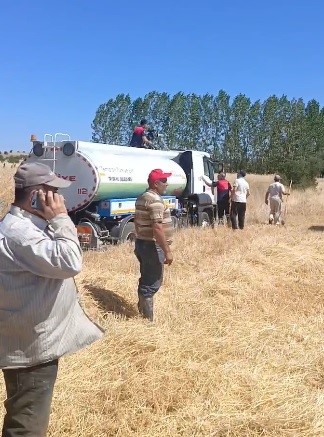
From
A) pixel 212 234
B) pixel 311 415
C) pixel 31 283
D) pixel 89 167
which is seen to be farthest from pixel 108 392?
pixel 212 234

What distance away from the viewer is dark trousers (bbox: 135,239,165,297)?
5383 millimetres

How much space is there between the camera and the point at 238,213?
13086mm

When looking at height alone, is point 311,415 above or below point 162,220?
below

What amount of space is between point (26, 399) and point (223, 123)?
222 ft

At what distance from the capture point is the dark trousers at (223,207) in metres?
14.3

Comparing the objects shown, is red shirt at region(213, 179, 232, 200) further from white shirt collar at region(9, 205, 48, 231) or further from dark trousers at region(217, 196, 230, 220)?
white shirt collar at region(9, 205, 48, 231)

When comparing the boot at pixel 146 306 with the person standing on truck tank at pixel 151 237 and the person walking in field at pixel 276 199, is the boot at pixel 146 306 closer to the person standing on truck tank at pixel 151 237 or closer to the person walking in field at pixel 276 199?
the person standing on truck tank at pixel 151 237

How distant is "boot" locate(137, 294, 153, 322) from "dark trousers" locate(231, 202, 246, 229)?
26.0 feet

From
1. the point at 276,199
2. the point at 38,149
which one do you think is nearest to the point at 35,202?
the point at 38,149

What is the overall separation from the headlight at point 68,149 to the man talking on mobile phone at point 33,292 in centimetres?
780

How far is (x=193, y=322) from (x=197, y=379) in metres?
1.63

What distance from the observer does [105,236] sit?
1046 cm

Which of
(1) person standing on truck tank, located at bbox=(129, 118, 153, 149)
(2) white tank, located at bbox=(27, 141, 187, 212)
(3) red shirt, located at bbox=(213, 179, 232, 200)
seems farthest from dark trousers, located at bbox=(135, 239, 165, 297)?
(3) red shirt, located at bbox=(213, 179, 232, 200)

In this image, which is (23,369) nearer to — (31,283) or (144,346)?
(31,283)
